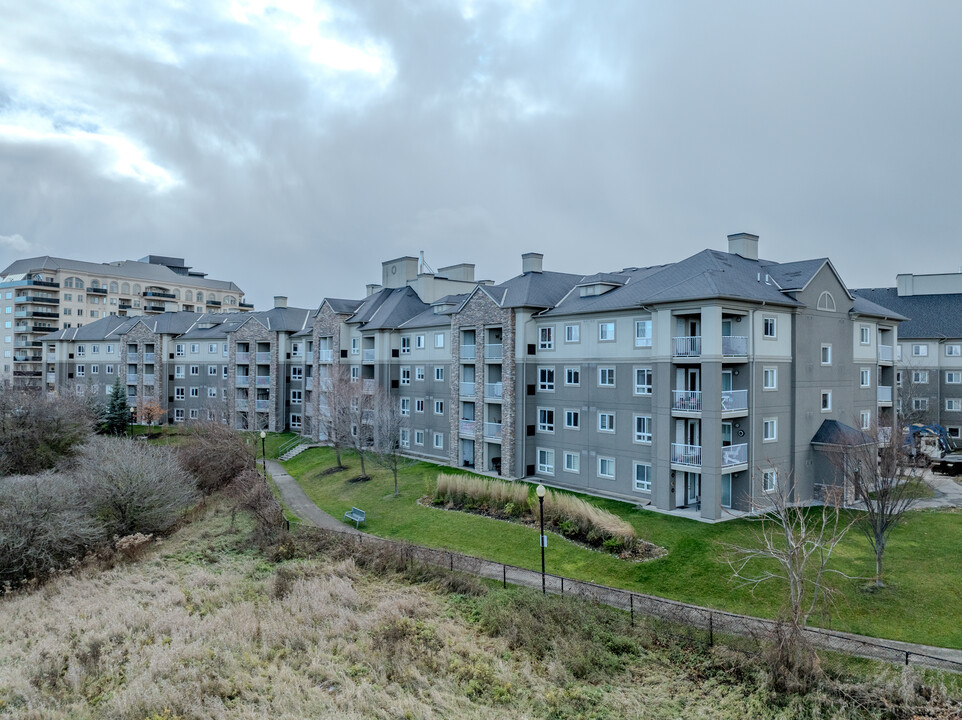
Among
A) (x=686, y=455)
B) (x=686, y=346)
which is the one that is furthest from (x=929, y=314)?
(x=686, y=455)

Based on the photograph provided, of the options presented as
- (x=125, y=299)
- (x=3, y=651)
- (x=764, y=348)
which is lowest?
(x=3, y=651)

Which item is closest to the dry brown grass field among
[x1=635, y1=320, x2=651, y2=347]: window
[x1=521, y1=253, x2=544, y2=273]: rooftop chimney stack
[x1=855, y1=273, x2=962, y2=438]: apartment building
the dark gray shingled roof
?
[x1=635, y1=320, x2=651, y2=347]: window

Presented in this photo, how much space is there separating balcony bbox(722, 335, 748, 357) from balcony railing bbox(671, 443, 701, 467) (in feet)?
14.3

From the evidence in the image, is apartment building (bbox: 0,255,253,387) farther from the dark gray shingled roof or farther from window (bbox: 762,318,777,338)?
the dark gray shingled roof

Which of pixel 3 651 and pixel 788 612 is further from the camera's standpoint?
pixel 788 612

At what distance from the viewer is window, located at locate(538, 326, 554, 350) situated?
3547 cm

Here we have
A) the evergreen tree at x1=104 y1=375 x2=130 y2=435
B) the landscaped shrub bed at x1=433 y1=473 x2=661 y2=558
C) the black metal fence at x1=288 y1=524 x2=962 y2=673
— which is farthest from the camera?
the evergreen tree at x1=104 y1=375 x2=130 y2=435

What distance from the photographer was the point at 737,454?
2767cm

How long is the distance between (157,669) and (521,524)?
15930mm

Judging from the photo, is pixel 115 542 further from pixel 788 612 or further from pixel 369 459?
pixel 788 612

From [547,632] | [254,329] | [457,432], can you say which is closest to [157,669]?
[547,632]

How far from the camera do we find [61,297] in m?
89.2

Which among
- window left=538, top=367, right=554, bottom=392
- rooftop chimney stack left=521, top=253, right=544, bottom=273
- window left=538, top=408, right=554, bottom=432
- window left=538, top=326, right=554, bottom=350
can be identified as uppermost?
rooftop chimney stack left=521, top=253, right=544, bottom=273

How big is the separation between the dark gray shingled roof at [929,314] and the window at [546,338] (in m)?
32.6
